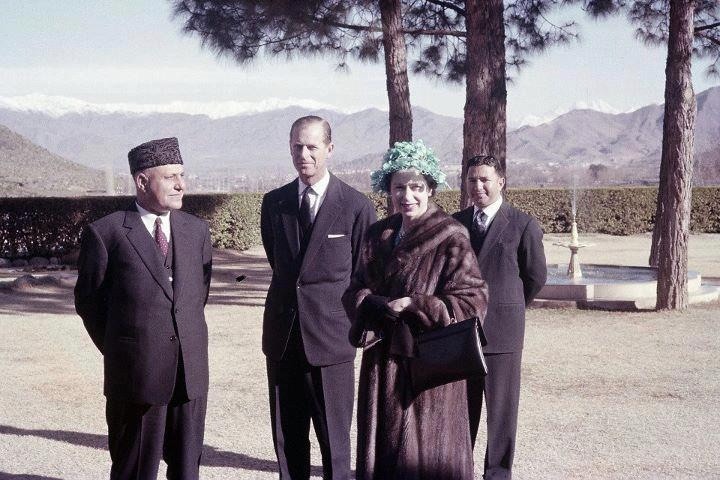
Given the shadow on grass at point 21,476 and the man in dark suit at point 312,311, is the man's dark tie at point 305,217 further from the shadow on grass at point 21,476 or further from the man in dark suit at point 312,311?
the shadow on grass at point 21,476

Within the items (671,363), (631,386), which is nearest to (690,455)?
→ (631,386)

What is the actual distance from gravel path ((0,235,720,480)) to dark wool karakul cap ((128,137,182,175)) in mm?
1867

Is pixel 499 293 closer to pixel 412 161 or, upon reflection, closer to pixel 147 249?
pixel 412 161

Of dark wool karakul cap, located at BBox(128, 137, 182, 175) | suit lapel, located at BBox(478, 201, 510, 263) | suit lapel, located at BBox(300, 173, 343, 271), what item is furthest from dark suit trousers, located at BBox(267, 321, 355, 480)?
dark wool karakul cap, located at BBox(128, 137, 182, 175)

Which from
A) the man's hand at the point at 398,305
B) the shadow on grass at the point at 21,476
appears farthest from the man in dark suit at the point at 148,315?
the shadow on grass at the point at 21,476

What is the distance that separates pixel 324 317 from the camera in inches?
159

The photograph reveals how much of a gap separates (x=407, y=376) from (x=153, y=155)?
4.20 ft

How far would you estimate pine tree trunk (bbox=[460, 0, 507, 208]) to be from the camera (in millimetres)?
9484

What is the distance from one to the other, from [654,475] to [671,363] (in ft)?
10.1

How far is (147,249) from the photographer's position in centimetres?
353

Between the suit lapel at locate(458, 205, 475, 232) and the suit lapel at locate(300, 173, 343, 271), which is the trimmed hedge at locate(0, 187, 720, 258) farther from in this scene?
the suit lapel at locate(300, 173, 343, 271)

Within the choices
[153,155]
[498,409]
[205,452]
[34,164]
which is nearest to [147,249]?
[153,155]

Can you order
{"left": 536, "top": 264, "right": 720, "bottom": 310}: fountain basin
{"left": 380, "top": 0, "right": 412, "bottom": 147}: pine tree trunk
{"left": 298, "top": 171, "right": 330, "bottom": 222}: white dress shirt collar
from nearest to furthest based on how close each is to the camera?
1. {"left": 298, "top": 171, "right": 330, "bottom": 222}: white dress shirt collar
2. {"left": 536, "top": 264, "right": 720, "bottom": 310}: fountain basin
3. {"left": 380, "top": 0, "right": 412, "bottom": 147}: pine tree trunk

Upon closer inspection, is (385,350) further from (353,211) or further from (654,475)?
(654,475)
